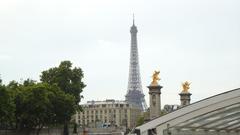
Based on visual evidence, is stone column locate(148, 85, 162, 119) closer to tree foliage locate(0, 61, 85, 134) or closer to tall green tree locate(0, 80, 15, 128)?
tree foliage locate(0, 61, 85, 134)

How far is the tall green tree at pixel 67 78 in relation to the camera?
2707 inches

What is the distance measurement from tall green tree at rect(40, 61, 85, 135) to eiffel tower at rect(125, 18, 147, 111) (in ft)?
338

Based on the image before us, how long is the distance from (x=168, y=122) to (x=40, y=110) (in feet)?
117

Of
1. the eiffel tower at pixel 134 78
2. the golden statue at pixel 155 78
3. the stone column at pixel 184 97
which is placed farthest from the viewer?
the eiffel tower at pixel 134 78

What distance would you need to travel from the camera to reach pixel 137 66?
173750 millimetres

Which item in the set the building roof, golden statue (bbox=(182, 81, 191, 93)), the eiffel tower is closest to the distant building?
the eiffel tower

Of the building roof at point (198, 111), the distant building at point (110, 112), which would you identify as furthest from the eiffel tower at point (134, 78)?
the building roof at point (198, 111)

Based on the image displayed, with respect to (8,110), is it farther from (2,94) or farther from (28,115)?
(28,115)

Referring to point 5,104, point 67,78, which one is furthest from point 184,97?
point 5,104

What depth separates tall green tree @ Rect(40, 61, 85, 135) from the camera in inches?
2707

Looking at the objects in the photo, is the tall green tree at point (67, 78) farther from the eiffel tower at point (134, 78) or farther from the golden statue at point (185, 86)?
the eiffel tower at point (134, 78)

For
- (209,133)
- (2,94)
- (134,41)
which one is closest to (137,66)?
(134,41)

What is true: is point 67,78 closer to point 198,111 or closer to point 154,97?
point 154,97

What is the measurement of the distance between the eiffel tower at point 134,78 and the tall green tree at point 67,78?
103 m
